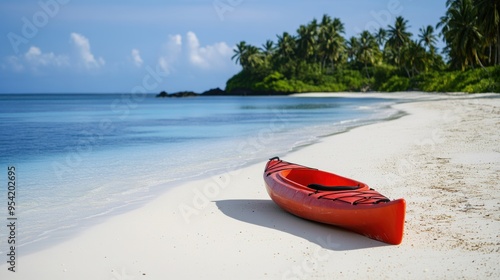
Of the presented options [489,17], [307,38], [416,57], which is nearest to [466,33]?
[489,17]

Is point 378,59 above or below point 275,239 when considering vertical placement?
above

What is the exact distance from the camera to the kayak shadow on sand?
20.8 feet

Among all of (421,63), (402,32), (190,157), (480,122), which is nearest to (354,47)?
(402,32)

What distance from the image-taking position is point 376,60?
298ft

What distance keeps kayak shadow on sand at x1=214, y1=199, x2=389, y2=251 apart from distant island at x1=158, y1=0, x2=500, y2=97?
42.1 m

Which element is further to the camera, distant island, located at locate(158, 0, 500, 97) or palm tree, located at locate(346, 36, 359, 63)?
palm tree, located at locate(346, 36, 359, 63)

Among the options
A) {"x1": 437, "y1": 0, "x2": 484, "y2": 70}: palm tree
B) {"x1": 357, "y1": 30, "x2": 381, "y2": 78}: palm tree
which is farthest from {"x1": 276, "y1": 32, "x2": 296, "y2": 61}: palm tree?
{"x1": 437, "y1": 0, "x2": 484, "y2": 70}: palm tree

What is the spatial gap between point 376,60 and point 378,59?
0.45 m

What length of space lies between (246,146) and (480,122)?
932 cm

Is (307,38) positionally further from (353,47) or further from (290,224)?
(290,224)

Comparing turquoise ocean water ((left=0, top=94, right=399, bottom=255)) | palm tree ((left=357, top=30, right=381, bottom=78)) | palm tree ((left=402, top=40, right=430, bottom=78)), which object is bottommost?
turquoise ocean water ((left=0, top=94, right=399, bottom=255))

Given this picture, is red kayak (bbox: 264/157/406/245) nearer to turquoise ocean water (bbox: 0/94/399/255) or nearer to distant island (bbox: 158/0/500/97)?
turquoise ocean water (bbox: 0/94/399/255)

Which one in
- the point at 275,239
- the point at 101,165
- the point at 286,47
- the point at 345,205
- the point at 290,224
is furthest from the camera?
the point at 286,47

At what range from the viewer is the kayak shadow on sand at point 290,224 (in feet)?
20.8
